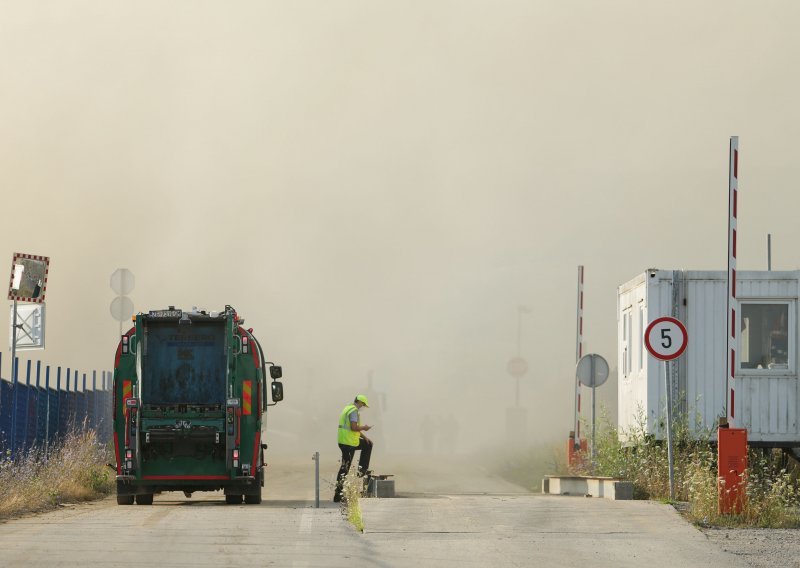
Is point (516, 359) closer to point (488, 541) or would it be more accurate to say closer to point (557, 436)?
point (557, 436)

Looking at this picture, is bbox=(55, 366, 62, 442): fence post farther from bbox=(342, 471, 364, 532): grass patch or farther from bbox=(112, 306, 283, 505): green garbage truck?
bbox=(342, 471, 364, 532): grass patch

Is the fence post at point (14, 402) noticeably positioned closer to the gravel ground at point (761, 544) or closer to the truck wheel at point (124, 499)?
the truck wheel at point (124, 499)

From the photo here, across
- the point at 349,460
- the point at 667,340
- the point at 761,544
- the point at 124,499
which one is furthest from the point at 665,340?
the point at 124,499

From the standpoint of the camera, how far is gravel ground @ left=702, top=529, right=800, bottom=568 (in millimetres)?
13223

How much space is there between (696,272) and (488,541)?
891cm

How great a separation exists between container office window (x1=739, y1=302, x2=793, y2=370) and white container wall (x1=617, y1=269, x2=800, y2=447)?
1cm

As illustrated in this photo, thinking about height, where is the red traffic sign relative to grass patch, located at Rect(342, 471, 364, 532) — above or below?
above

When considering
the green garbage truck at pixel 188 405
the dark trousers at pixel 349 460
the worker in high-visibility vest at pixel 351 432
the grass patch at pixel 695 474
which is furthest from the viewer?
the worker in high-visibility vest at pixel 351 432

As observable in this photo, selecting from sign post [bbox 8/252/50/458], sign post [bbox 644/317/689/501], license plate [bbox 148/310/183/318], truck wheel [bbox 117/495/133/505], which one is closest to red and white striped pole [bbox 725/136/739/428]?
sign post [bbox 644/317/689/501]

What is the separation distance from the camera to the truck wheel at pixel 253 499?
2203 cm

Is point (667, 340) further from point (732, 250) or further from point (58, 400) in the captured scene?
point (58, 400)

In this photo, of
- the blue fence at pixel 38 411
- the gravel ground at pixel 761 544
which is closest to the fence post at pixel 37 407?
the blue fence at pixel 38 411

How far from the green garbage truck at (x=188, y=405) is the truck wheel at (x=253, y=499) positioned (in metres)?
0.04

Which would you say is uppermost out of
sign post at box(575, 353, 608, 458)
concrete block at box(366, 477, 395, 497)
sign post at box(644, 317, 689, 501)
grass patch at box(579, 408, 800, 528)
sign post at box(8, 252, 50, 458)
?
sign post at box(8, 252, 50, 458)
